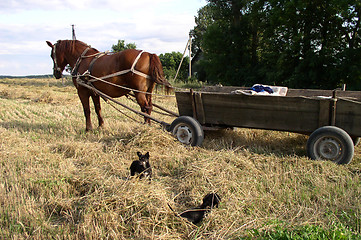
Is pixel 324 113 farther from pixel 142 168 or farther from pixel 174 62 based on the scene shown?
pixel 174 62

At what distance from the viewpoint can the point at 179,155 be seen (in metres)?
4.44

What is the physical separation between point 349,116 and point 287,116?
31.5 inches

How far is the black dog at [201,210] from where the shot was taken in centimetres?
273

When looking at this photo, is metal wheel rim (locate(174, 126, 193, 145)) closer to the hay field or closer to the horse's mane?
the hay field

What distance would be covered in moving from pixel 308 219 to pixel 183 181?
1.45 meters

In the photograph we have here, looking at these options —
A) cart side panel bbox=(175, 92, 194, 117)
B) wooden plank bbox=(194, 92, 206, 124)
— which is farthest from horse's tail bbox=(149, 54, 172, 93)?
wooden plank bbox=(194, 92, 206, 124)

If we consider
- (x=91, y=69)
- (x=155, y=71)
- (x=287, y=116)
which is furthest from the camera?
(x=91, y=69)

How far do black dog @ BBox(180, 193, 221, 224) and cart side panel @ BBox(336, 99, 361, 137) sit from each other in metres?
2.35

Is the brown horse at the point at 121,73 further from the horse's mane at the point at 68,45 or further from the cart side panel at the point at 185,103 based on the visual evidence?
the cart side panel at the point at 185,103

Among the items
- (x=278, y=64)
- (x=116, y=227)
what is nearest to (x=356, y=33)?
(x=278, y=64)

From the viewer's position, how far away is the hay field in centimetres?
255

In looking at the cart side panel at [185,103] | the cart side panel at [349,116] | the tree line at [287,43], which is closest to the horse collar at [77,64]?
the cart side panel at [185,103]

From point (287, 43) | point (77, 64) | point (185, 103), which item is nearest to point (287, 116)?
point (185, 103)

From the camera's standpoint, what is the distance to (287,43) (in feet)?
57.7
